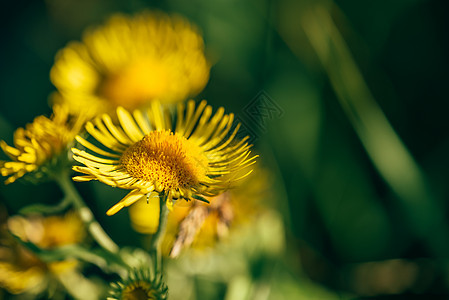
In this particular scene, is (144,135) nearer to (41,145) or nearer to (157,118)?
(157,118)

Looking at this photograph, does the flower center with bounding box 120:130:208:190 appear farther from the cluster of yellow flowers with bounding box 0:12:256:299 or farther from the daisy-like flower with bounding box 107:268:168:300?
the daisy-like flower with bounding box 107:268:168:300

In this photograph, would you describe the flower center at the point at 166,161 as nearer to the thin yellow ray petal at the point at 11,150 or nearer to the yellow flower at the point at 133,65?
the thin yellow ray petal at the point at 11,150

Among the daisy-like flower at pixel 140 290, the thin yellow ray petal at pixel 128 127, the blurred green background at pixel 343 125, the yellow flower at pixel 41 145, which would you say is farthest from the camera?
the blurred green background at pixel 343 125

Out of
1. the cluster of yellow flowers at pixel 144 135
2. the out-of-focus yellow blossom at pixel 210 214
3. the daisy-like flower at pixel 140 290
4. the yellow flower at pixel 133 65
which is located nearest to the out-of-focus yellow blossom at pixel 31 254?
the cluster of yellow flowers at pixel 144 135

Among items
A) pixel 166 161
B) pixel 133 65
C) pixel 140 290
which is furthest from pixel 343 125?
pixel 140 290

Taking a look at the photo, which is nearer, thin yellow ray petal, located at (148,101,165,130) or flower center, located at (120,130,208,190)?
flower center, located at (120,130,208,190)

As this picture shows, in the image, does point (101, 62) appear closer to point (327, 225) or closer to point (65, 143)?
Result: point (65, 143)

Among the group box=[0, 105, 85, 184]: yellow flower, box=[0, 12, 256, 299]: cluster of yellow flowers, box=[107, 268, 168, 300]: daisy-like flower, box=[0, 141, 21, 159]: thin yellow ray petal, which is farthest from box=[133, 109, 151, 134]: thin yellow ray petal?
box=[107, 268, 168, 300]: daisy-like flower
